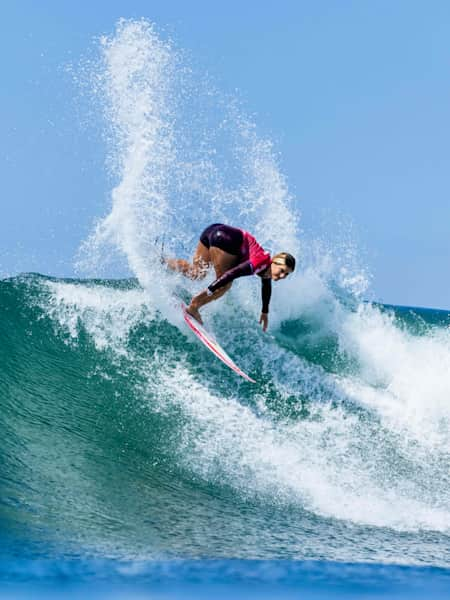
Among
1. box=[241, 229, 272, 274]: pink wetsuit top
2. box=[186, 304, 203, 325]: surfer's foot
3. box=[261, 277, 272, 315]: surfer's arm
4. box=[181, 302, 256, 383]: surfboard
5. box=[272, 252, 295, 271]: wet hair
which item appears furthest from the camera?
box=[186, 304, 203, 325]: surfer's foot

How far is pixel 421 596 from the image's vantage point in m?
2.49

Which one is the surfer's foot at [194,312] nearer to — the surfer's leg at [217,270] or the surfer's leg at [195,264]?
the surfer's leg at [217,270]

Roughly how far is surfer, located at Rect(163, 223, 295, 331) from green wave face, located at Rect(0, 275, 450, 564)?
0.65 metres

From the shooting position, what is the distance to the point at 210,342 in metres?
6.66

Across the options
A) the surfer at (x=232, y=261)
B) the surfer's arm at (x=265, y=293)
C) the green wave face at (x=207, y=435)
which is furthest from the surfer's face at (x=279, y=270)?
the green wave face at (x=207, y=435)

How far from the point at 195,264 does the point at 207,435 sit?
8.20 ft

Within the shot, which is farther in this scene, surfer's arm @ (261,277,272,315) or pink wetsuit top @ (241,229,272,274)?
surfer's arm @ (261,277,272,315)

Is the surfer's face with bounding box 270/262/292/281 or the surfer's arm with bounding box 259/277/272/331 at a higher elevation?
the surfer's face with bounding box 270/262/292/281

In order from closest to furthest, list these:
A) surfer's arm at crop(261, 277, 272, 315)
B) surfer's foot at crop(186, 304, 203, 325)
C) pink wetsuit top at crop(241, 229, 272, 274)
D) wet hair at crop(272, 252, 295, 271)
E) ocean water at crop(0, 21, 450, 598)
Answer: ocean water at crop(0, 21, 450, 598), wet hair at crop(272, 252, 295, 271), pink wetsuit top at crop(241, 229, 272, 274), surfer's arm at crop(261, 277, 272, 315), surfer's foot at crop(186, 304, 203, 325)

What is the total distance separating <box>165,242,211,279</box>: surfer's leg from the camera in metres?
7.08

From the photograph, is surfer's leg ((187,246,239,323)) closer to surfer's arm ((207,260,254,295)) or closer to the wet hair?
surfer's arm ((207,260,254,295))

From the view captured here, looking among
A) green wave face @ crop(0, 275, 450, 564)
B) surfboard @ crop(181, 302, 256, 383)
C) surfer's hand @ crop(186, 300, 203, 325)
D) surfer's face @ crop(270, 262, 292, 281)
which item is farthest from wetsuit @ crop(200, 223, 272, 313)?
green wave face @ crop(0, 275, 450, 564)

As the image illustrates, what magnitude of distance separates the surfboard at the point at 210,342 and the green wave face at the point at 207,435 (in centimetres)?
12

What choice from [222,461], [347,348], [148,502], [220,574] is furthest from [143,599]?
[347,348]
